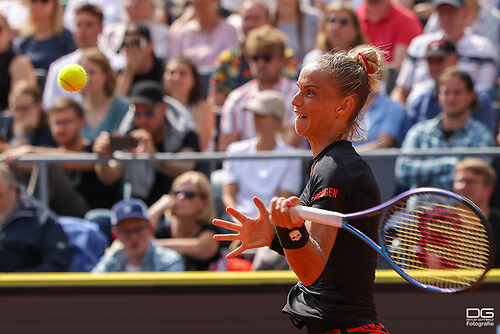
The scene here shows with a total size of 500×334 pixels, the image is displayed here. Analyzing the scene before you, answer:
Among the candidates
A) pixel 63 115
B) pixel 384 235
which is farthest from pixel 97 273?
pixel 384 235

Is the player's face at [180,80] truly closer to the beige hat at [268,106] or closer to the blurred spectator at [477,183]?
the beige hat at [268,106]

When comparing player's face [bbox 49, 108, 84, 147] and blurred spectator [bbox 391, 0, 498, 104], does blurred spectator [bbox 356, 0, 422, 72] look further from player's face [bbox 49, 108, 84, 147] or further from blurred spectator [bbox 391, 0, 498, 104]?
player's face [bbox 49, 108, 84, 147]

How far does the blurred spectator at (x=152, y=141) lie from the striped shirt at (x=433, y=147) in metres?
1.60

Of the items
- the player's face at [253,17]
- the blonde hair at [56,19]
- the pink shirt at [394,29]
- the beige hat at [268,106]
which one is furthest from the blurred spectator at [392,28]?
the blonde hair at [56,19]

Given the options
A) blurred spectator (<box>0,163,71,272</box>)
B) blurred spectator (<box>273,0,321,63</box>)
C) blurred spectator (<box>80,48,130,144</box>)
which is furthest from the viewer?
blurred spectator (<box>273,0,321,63</box>)

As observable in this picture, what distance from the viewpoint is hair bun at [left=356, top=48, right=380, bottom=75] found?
3025mm

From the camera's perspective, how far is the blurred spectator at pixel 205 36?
776 centimetres

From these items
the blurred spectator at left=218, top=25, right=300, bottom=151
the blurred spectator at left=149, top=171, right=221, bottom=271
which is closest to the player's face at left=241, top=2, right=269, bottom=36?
the blurred spectator at left=218, top=25, right=300, bottom=151

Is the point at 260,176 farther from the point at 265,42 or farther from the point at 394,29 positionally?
the point at 394,29

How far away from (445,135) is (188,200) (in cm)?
196

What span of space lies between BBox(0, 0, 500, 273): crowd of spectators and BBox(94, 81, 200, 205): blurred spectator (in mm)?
11

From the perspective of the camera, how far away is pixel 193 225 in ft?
18.9

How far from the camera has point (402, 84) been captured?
698cm

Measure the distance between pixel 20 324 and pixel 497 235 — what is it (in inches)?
126
